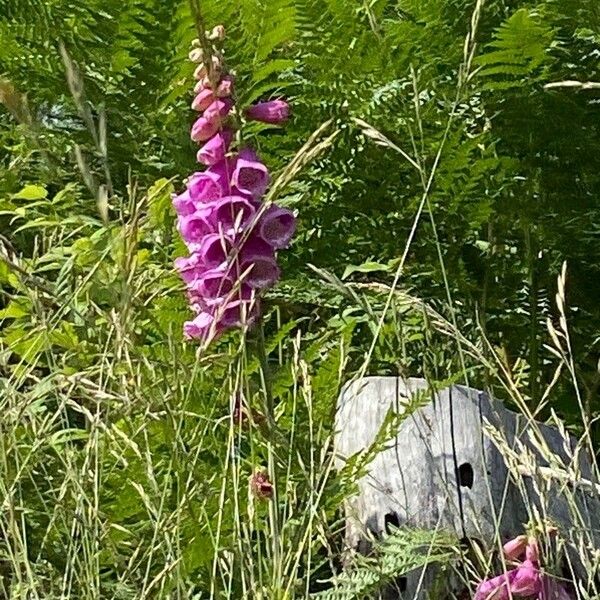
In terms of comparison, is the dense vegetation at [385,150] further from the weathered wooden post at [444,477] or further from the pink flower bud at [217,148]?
the pink flower bud at [217,148]

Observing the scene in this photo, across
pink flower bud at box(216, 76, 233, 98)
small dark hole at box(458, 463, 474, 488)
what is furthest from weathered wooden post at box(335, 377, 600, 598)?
pink flower bud at box(216, 76, 233, 98)

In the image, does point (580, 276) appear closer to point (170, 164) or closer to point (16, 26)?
point (170, 164)

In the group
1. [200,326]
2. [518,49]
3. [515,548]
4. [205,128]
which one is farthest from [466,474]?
[518,49]

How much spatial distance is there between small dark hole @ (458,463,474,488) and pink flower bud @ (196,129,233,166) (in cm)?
61

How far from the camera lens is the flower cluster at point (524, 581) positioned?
1.27 m

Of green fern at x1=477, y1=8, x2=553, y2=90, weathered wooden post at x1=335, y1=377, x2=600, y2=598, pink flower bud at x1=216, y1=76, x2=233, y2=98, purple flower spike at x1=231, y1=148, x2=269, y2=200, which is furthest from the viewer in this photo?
green fern at x1=477, y1=8, x2=553, y2=90

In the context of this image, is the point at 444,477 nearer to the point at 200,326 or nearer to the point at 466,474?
the point at 466,474

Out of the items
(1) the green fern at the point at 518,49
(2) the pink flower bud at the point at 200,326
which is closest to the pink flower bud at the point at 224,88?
(2) the pink flower bud at the point at 200,326

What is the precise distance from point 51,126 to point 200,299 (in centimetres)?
113

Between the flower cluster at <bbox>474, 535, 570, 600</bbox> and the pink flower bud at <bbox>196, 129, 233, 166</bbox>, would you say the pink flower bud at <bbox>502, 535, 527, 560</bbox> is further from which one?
the pink flower bud at <bbox>196, 129, 233, 166</bbox>

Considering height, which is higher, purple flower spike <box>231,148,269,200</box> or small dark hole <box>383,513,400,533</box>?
purple flower spike <box>231,148,269,200</box>

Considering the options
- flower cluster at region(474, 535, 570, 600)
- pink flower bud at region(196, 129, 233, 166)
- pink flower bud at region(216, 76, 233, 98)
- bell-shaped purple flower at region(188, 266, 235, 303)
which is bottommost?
flower cluster at region(474, 535, 570, 600)

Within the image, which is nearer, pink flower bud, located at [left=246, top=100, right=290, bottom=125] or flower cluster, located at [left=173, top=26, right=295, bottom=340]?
flower cluster, located at [left=173, top=26, right=295, bottom=340]

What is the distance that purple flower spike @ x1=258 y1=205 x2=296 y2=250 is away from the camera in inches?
51.2
